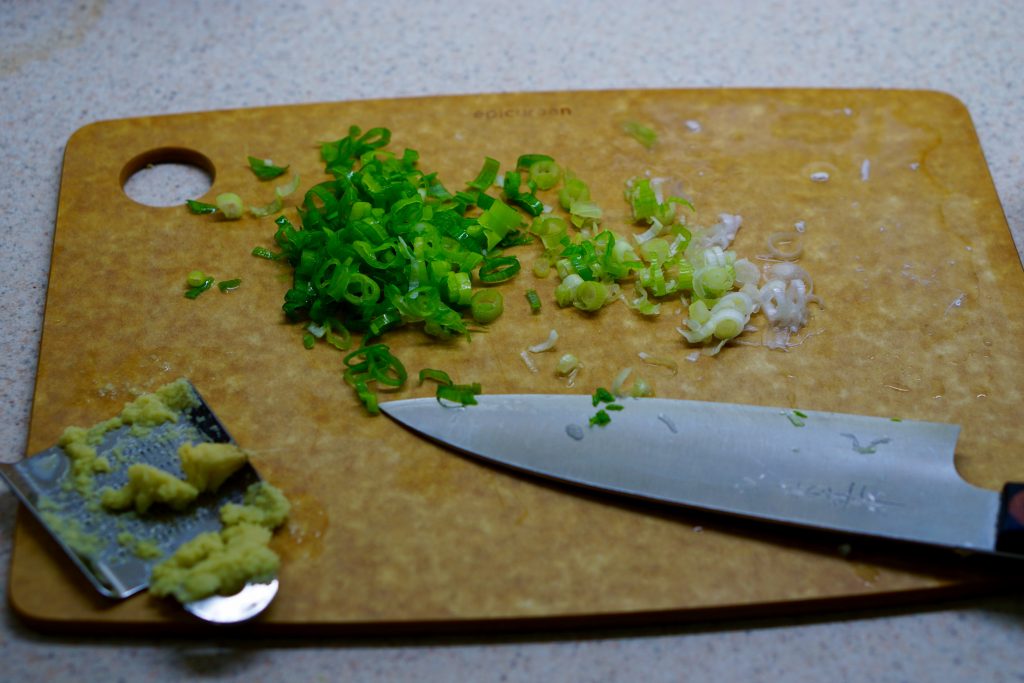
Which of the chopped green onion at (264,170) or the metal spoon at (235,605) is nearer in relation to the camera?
the metal spoon at (235,605)

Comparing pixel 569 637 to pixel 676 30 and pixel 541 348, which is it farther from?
pixel 676 30

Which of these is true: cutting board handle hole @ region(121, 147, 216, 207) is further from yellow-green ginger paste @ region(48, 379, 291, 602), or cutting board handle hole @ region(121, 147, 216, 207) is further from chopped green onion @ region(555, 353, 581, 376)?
chopped green onion @ region(555, 353, 581, 376)

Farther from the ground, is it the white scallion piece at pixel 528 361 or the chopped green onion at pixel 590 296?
the chopped green onion at pixel 590 296

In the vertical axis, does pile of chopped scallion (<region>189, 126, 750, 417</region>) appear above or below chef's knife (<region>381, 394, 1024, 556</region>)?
above

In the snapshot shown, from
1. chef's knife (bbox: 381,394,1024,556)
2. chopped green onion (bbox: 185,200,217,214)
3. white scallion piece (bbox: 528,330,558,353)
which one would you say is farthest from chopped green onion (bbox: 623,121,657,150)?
chopped green onion (bbox: 185,200,217,214)

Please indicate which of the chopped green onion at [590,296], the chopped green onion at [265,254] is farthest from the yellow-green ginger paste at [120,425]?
the chopped green onion at [590,296]

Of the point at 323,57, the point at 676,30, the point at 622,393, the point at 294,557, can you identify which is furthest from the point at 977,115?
the point at 294,557

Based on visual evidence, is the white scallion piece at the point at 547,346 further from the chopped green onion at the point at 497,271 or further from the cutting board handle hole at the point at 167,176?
the cutting board handle hole at the point at 167,176
